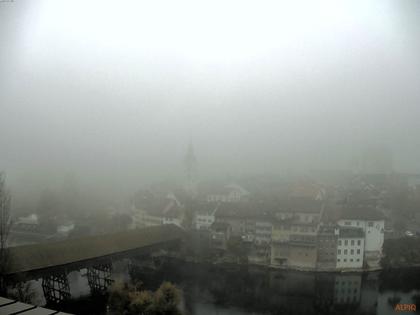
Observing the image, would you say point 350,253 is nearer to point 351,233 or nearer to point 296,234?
point 351,233

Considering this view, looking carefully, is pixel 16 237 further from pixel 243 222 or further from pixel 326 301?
pixel 326 301

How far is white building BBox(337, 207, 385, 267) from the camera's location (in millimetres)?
6285

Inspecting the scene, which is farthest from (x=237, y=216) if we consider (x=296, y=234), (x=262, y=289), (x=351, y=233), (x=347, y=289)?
(x=347, y=289)

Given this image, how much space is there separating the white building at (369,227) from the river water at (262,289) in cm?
31

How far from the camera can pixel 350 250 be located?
620 cm

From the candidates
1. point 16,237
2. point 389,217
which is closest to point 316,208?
point 389,217

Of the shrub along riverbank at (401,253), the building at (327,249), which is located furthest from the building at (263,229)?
the shrub along riverbank at (401,253)

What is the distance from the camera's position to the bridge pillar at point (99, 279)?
5.29m

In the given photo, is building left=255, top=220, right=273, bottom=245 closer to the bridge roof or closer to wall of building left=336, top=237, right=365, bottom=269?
wall of building left=336, top=237, right=365, bottom=269

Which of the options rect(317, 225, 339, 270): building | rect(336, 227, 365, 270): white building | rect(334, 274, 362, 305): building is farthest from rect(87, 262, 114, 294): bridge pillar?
rect(336, 227, 365, 270): white building

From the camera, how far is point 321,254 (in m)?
6.15

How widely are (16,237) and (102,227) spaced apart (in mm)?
→ 1839

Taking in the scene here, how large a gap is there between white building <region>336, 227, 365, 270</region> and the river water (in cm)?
20

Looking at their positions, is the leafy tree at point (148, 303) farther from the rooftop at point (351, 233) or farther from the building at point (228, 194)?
the building at point (228, 194)
